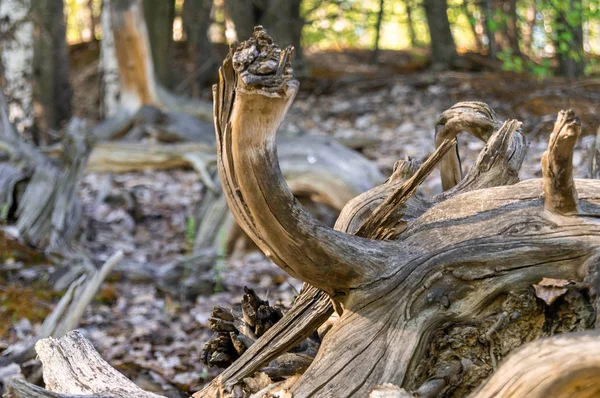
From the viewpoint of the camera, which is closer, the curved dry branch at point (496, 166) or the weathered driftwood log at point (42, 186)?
the curved dry branch at point (496, 166)

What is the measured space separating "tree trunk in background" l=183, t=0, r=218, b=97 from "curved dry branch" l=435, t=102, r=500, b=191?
9905 millimetres

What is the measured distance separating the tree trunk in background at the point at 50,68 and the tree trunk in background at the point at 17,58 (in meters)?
0.11

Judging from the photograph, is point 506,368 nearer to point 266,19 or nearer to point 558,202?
point 558,202

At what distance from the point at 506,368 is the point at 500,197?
907 mm

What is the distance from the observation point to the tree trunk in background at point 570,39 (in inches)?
370

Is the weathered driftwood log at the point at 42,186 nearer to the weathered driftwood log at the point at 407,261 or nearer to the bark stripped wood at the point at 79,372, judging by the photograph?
the bark stripped wood at the point at 79,372

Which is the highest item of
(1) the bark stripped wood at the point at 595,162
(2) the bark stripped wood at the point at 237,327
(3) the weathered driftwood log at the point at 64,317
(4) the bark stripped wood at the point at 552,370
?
(1) the bark stripped wood at the point at 595,162

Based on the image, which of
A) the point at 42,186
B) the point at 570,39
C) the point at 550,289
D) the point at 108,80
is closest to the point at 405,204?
the point at 550,289

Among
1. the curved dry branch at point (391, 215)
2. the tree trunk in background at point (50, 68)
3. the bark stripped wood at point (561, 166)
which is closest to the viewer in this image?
the bark stripped wood at point (561, 166)

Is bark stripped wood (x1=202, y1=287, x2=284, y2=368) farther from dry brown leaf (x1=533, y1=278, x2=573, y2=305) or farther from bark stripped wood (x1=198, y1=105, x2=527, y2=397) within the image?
dry brown leaf (x1=533, y1=278, x2=573, y2=305)

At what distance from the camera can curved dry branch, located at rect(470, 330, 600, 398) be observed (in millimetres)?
2090

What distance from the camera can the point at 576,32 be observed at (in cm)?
1073

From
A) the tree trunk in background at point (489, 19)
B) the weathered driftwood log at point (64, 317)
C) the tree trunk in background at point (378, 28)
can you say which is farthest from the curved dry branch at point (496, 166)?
the tree trunk in background at point (378, 28)

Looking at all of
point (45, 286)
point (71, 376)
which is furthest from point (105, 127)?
point (71, 376)
